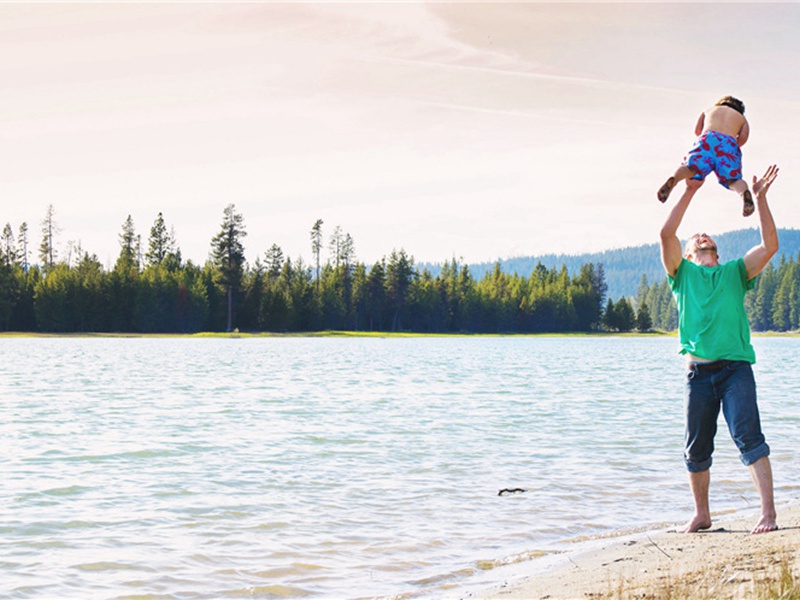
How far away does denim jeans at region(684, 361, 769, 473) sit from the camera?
751 cm

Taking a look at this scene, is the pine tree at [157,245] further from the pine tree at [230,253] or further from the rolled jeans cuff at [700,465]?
the rolled jeans cuff at [700,465]

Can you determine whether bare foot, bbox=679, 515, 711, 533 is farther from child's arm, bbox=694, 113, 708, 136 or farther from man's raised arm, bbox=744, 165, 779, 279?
child's arm, bbox=694, 113, 708, 136

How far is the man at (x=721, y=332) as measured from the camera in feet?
24.5

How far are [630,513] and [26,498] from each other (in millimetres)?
7852

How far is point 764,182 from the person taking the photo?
24.2 ft

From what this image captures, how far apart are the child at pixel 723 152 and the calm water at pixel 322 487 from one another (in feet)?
13.5

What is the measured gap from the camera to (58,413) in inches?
862

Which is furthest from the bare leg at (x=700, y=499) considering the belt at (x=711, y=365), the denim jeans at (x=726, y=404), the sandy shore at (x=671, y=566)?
the belt at (x=711, y=365)

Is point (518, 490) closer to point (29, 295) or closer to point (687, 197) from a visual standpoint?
point (687, 197)

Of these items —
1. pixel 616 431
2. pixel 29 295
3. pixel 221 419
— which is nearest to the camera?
pixel 616 431

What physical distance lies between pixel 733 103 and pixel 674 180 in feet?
2.99

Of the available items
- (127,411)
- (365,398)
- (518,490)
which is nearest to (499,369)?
(365,398)

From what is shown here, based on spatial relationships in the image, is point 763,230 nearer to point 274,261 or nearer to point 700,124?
point 700,124

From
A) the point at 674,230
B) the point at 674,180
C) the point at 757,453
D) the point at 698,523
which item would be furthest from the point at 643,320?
the point at 674,180
